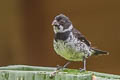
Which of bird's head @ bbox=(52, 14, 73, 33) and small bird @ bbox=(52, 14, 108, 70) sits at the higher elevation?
bird's head @ bbox=(52, 14, 73, 33)

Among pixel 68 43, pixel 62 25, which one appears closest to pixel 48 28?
pixel 62 25

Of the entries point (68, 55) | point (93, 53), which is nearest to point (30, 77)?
point (68, 55)

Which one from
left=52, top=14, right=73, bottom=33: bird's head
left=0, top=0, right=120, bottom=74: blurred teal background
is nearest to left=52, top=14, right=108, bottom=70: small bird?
left=52, top=14, right=73, bottom=33: bird's head

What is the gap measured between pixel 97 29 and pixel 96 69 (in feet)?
1.49

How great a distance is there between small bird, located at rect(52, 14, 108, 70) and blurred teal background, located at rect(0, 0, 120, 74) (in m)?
1.81

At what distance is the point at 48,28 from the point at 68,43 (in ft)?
7.53

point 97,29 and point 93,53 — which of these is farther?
point 97,29

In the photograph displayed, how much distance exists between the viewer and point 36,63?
259 inches

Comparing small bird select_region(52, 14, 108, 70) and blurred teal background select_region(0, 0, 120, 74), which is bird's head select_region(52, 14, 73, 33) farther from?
blurred teal background select_region(0, 0, 120, 74)

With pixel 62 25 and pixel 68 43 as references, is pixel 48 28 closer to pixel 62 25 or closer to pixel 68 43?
pixel 62 25

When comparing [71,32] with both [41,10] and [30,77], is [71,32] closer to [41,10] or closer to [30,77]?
[30,77]

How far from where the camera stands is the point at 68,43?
4.32m

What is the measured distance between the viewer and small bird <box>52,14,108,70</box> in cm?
428

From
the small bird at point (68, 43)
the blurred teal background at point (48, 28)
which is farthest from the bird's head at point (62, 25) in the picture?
the blurred teal background at point (48, 28)
